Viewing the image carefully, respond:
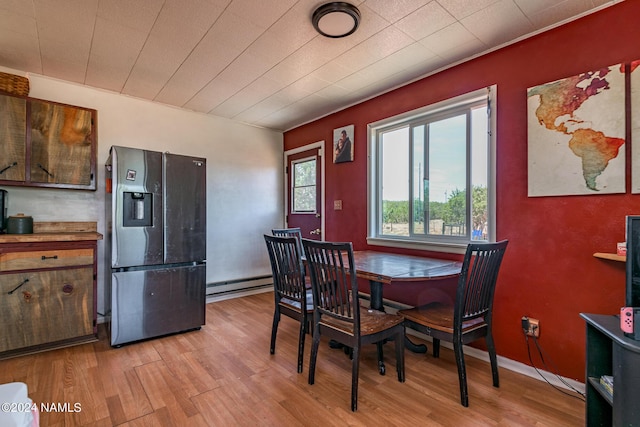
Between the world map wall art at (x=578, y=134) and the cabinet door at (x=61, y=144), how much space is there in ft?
12.7

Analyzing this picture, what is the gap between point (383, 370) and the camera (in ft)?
7.21

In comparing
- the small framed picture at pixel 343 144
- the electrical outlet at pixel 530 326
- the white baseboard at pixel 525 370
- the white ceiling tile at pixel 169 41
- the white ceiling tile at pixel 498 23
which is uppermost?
the white ceiling tile at pixel 169 41

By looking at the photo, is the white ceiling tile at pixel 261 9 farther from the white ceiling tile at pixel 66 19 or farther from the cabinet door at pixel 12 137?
the cabinet door at pixel 12 137

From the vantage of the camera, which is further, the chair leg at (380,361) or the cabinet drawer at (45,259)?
the cabinet drawer at (45,259)

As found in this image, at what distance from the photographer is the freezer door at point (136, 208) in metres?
2.66

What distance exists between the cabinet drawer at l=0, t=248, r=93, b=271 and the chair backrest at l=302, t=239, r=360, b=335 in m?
2.10

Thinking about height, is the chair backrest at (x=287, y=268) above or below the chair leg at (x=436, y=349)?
above

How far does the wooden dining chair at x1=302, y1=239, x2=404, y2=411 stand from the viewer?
6.07 ft

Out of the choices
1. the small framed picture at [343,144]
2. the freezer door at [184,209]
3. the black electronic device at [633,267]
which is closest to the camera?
the black electronic device at [633,267]

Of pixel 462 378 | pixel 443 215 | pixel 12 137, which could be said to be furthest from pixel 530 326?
pixel 12 137

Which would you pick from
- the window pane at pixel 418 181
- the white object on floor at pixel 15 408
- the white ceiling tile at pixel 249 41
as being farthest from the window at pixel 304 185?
the white object on floor at pixel 15 408

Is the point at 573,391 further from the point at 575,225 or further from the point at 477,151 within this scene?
the point at 477,151

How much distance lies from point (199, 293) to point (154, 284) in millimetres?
437

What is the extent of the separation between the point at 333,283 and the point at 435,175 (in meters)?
1.59
